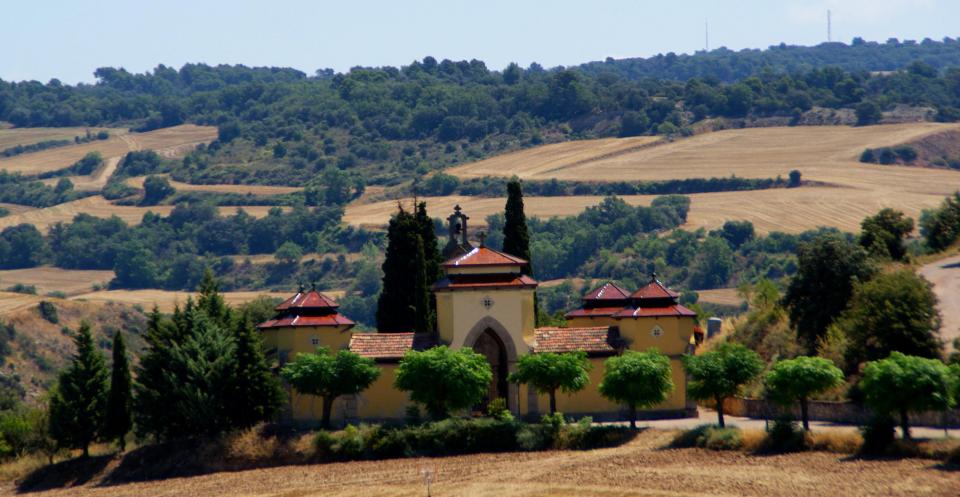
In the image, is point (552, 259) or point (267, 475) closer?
point (267, 475)

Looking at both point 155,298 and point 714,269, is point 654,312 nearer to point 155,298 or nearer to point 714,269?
point 714,269

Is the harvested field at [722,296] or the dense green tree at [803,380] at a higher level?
the dense green tree at [803,380]

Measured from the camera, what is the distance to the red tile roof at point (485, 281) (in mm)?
72625

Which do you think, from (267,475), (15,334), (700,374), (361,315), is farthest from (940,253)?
(361,315)

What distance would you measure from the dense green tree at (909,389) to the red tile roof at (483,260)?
1745 cm

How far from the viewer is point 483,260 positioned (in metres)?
73.4

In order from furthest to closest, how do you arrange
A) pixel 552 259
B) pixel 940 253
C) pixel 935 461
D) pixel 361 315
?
pixel 552 259 < pixel 361 315 < pixel 940 253 < pixel 935 461

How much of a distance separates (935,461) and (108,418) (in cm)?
3273

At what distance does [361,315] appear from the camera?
184 m

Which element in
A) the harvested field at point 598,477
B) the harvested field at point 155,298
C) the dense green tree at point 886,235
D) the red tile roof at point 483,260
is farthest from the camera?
the harvested field at point 155,298

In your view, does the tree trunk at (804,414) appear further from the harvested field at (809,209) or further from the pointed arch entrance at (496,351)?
the harvested field at (809,209)

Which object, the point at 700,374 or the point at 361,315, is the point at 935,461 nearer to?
the point at 700,374

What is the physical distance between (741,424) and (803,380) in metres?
4.72

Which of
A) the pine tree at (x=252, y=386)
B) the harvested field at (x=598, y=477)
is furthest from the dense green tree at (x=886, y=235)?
the pine tree at (x=252, y=386)
